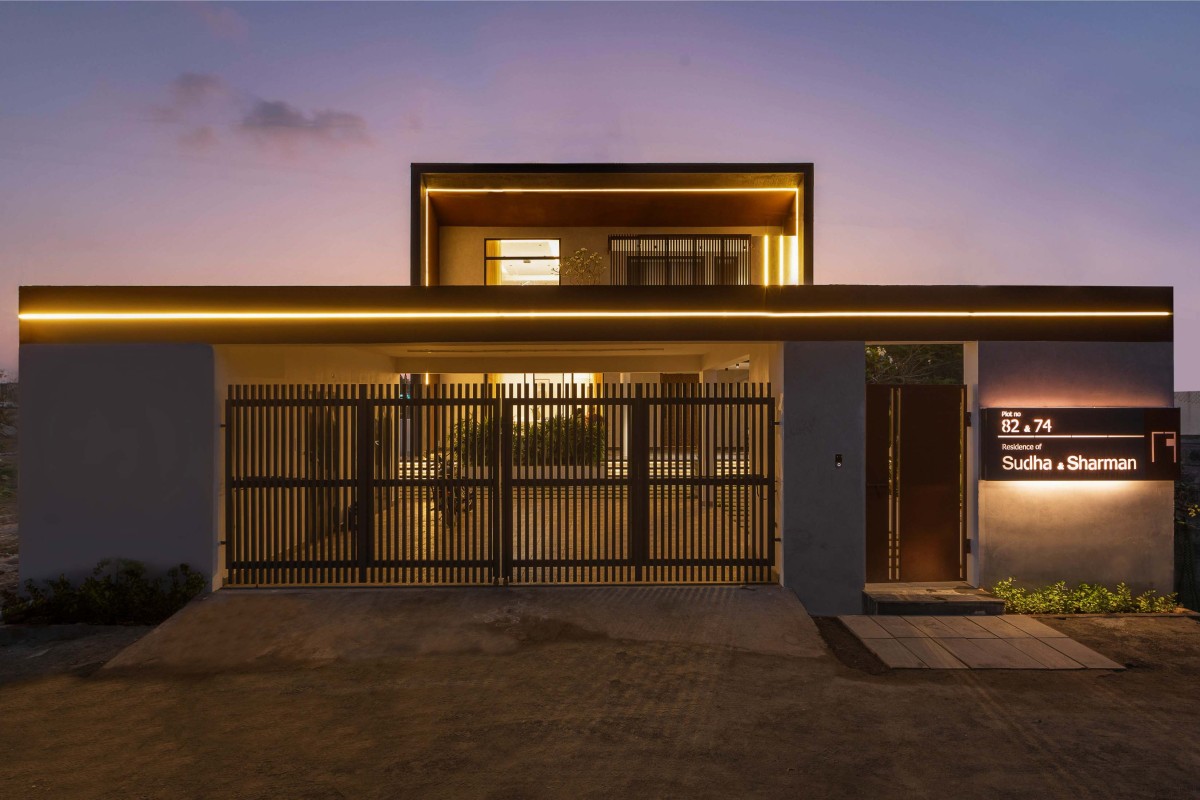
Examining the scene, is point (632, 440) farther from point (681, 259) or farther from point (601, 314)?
point (681, 259)

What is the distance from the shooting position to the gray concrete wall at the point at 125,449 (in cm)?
813

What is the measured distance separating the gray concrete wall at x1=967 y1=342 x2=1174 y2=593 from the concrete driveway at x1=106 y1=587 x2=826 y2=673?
2.88 m

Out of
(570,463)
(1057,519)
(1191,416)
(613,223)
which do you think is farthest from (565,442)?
(1191,416)

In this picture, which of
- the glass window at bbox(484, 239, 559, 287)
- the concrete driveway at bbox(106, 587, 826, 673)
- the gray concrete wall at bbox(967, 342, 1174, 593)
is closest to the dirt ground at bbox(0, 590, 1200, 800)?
the concrete driveway at bbox(106, 587, 826, 673)

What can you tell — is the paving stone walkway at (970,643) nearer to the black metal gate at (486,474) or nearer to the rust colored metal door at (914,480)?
the rust colored metal door at (914,480)

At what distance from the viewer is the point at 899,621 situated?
25.7 feet

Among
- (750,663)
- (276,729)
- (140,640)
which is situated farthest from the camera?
(140,640)

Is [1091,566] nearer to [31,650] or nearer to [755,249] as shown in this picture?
[755,249]

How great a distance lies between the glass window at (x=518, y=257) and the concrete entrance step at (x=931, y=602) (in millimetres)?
10190

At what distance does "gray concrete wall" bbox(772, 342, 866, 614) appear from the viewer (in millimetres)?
8305

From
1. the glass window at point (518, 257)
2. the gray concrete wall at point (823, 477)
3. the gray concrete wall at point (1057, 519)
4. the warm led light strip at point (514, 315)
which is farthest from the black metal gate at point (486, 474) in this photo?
the glass window at point (518, 257)

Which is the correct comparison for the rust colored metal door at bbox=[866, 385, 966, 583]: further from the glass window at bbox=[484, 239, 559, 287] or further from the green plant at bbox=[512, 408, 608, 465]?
the glass window at bbox=[484, 239, 559, 287]

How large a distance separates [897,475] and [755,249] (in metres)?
8.19

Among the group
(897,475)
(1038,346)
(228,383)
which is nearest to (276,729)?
(228,383)
